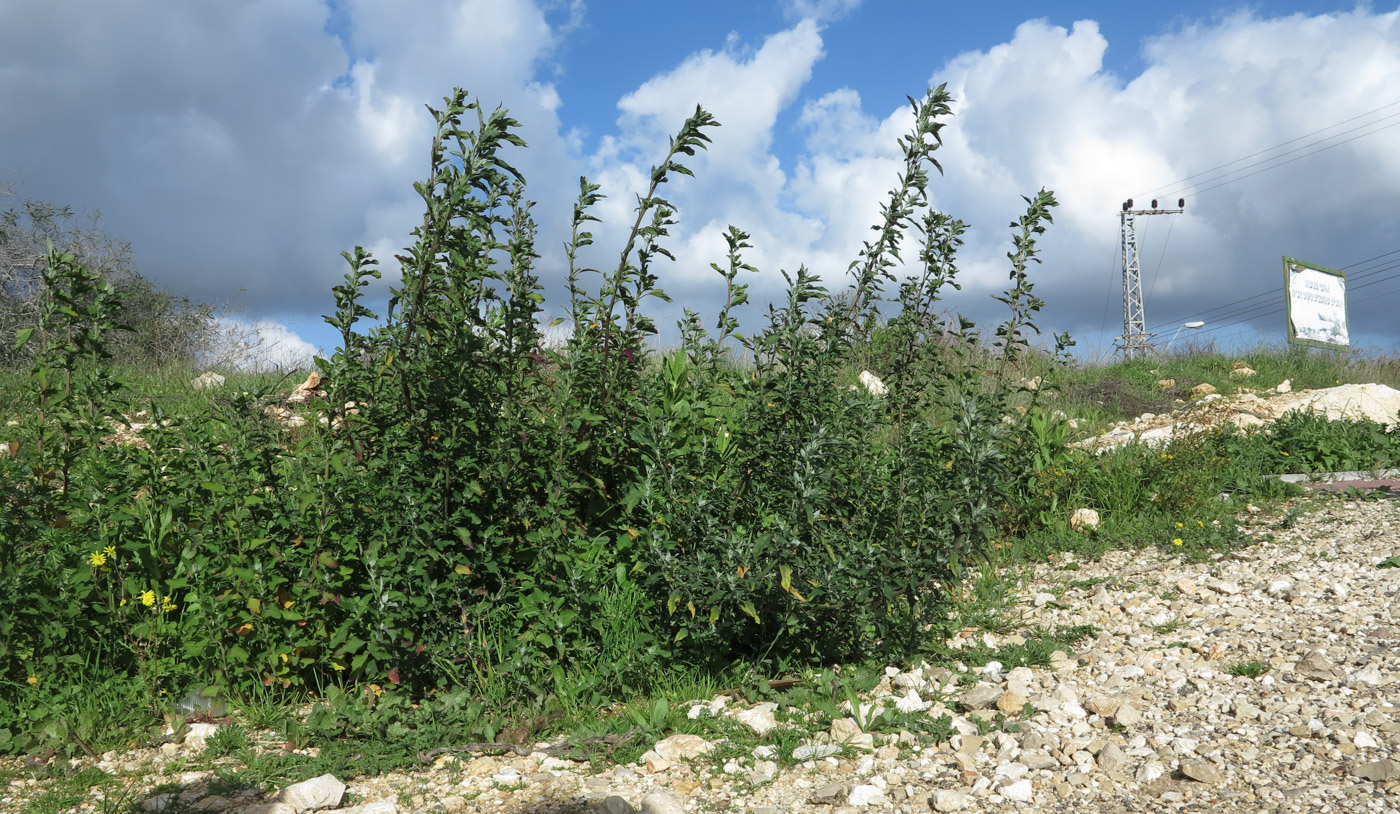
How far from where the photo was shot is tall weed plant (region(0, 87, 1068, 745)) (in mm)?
3525

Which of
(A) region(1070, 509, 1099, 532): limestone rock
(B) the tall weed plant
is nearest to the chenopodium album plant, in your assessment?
(B) the tall weed plant

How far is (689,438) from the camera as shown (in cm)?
394

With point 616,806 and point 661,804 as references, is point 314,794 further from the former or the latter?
point 661,804

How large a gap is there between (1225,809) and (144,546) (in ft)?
13.6

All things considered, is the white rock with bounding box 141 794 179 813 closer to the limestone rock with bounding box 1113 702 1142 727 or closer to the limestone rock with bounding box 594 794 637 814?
the limestone rock with bounding box 594 794 637 814

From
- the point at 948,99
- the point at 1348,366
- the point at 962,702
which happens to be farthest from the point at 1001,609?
the point at 1348,366

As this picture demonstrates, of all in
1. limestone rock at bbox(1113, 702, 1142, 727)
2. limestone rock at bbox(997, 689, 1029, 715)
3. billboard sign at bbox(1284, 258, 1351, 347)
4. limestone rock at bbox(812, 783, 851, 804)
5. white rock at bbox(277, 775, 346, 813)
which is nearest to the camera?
limestone rock at bbox(812, 783, 851, 804)

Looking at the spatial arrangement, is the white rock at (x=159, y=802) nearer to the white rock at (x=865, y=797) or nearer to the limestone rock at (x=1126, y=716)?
the white rock at (x=865, y=797)

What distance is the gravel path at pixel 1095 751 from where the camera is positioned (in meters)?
2.82

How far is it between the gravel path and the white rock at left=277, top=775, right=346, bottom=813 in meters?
0.05

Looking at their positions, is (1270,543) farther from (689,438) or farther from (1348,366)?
(1348,366)

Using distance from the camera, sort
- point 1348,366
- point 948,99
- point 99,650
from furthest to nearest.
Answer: point 1348,366, point 948,99, point 99,650

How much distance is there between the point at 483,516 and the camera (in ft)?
12.5

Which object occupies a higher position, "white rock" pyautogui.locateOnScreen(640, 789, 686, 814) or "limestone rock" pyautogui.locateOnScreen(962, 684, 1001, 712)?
"limestone rock" pyautogui.locateOnScreen(962, 684, 1001, 712)
